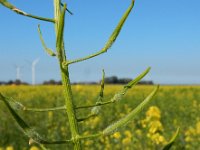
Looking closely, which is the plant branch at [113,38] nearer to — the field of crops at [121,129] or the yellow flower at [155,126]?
the field of crops at [121,129]

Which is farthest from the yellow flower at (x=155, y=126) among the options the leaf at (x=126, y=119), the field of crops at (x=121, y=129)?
the leaf at (x=126, y=119)

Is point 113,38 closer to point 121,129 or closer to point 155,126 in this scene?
point 121,129

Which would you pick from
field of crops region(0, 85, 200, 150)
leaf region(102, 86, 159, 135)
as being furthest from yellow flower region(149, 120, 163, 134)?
leaf region(102, 86, 159, 135)

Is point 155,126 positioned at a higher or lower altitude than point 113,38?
lower

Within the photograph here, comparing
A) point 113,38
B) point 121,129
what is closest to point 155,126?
point 121,129

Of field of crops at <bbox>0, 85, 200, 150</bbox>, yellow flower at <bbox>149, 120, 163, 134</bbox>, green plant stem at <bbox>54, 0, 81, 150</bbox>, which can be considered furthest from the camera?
field of crops at <bbox>0, 85, 200, 150</bbox>

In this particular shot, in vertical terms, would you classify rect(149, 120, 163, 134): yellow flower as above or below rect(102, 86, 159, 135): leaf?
below

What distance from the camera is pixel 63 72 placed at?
91cm

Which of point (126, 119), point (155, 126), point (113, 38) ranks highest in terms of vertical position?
point (113, 38)

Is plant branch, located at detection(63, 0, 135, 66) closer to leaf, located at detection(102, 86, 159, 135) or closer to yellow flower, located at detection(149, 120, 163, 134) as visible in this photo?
leaf, located at detection(102, 86, 159, 135)

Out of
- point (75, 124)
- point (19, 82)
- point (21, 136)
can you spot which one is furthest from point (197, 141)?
point (19, 82)

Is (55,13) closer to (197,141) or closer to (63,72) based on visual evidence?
(63,72)

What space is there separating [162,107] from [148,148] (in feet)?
24.2

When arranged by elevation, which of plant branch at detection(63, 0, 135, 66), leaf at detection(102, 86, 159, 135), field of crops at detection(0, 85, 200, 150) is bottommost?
field of crops at detection(0, 85, 200, 150)
